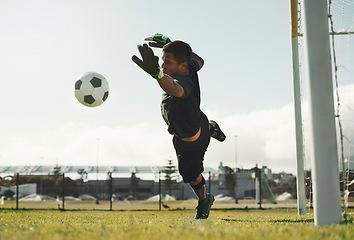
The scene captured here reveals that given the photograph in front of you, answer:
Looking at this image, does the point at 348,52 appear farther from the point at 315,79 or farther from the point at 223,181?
the point at 223,181

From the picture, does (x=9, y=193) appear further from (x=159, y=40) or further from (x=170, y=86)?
(x=170, y=86)

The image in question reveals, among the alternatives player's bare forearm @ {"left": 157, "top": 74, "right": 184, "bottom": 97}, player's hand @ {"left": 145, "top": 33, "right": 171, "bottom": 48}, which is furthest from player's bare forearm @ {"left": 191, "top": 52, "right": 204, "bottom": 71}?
player's bare forearm @ {"left": 157, "top": 74, "right": 184, "bottom": 97}

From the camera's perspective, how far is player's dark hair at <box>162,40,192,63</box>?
5250mm

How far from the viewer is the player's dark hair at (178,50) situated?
5.25 meters

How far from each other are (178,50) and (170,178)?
50.8 meters

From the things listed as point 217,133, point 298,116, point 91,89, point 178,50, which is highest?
point 91,89

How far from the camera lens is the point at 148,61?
3.73m

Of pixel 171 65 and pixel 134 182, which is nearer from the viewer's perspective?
pixel 171 65

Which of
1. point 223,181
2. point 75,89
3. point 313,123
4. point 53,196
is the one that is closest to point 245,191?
point 223,181

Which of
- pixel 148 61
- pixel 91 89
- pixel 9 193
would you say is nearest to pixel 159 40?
pixel 148 61

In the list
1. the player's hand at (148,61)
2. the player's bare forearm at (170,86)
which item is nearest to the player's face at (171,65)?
the player's bare forearm at (170,86)

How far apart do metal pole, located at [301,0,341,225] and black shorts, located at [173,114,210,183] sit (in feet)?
7.01

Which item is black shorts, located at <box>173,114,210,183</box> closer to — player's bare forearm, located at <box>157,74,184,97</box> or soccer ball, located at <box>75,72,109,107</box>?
player's bare forearm, located at <box>157,74,184,97</box>

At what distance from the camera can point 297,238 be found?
2680mm
